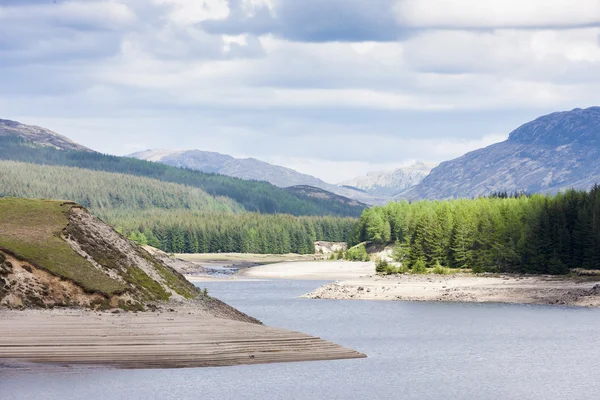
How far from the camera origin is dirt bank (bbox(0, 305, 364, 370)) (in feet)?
160

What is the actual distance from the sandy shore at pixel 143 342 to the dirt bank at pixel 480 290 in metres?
52.9

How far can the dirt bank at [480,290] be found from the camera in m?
109

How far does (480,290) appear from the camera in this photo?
375 ft

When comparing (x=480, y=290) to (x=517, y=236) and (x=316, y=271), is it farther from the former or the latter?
(x=316, y=271)

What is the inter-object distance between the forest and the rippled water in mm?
35382

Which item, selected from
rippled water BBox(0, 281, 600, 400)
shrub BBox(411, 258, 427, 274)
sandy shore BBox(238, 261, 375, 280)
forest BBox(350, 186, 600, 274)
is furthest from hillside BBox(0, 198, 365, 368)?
sandy shore BBox(238, 261, 375, 280)

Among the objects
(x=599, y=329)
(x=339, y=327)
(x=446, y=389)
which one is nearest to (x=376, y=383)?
(x=446, y=389)

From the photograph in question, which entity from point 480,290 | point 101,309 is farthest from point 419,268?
point 101,309

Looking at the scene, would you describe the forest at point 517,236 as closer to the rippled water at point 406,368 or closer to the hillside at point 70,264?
the rippled water at point 406,368

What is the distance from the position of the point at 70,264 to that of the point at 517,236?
9081 centimetres

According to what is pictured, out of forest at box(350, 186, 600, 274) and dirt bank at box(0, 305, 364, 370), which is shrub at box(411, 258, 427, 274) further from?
dirt bank at box(0, 305, 364, 370)

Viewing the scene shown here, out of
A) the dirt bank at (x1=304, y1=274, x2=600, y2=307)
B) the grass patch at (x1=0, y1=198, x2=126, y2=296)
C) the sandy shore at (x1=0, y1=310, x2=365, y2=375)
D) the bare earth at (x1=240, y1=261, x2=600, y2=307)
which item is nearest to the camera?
the sandy shore at (x1=0, y1=310, x2=365, y2=375)

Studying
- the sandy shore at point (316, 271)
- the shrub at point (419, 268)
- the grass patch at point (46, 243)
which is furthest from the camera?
the sandy shore at point (316, 271)

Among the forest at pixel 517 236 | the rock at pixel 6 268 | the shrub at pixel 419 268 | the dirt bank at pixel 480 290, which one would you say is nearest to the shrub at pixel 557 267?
the forest at pixel 517 236
